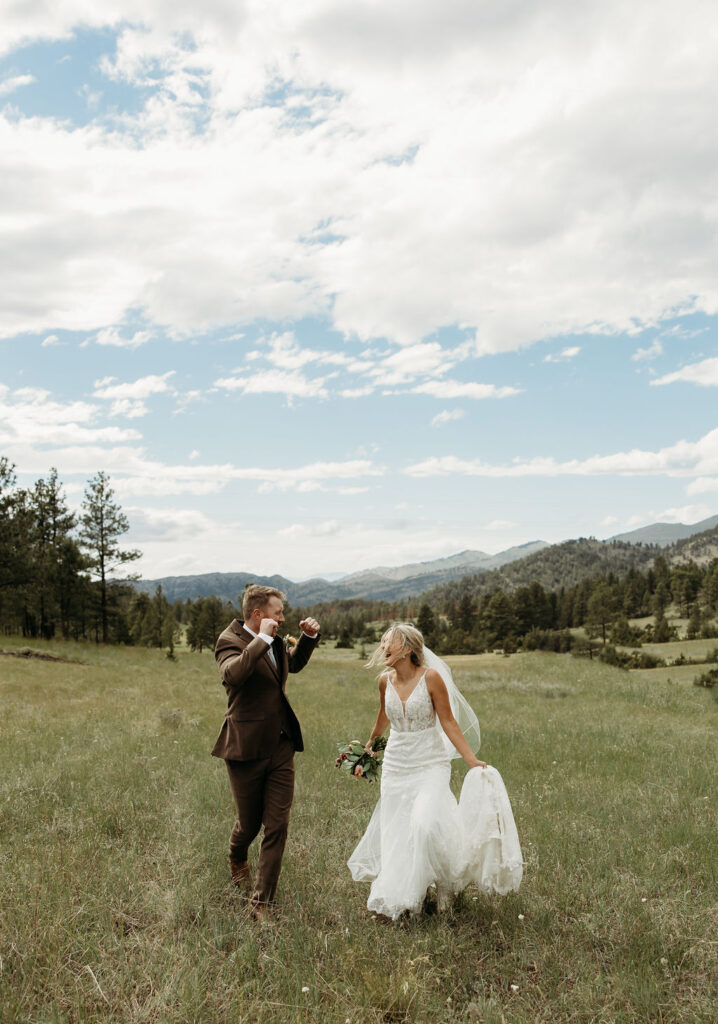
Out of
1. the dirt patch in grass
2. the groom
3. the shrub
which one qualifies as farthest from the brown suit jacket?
the dirt patch in grass

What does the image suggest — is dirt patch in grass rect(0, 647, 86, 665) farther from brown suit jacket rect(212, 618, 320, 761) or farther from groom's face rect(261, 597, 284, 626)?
groom's face rect(261, 597, 284, 626)

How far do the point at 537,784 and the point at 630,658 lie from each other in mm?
→ 40504

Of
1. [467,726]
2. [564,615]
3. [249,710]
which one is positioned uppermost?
[249,710]

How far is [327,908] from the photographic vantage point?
5.67 m

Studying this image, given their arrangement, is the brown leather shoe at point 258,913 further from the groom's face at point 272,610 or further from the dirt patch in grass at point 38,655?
the dirt patch in grass at point 38,655

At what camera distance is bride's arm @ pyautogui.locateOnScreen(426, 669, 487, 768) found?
560 centimetres

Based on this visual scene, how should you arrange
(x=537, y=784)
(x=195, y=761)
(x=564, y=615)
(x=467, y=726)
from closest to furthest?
(x=467, y=726), (x=537, y=784), (x=195, y=761), (x=564, y=615)

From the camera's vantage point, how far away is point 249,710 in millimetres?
5594

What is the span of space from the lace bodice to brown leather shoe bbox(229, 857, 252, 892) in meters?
1.94

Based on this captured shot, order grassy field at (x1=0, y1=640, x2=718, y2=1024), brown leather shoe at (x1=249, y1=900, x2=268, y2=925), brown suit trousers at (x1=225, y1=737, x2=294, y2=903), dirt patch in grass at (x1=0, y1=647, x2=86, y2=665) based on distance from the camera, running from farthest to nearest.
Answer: dirt patch in grass at (x1=0, y1=647, x2=86, y2=665) < brown suit trousers at (x1=225, y1=737, x2=294, y2=903) < brown leather shoe at (x1=249, y1=900, x2=268, y2=925) < grassy field at (x1=0, y1=640, x2=718, y2=1024)

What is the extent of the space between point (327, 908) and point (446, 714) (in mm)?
1979

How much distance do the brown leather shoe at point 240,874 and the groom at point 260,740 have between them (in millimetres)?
164

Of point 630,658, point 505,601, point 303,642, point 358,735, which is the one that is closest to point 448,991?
point 303,642

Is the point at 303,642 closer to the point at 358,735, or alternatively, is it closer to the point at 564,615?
the point at 358,735
